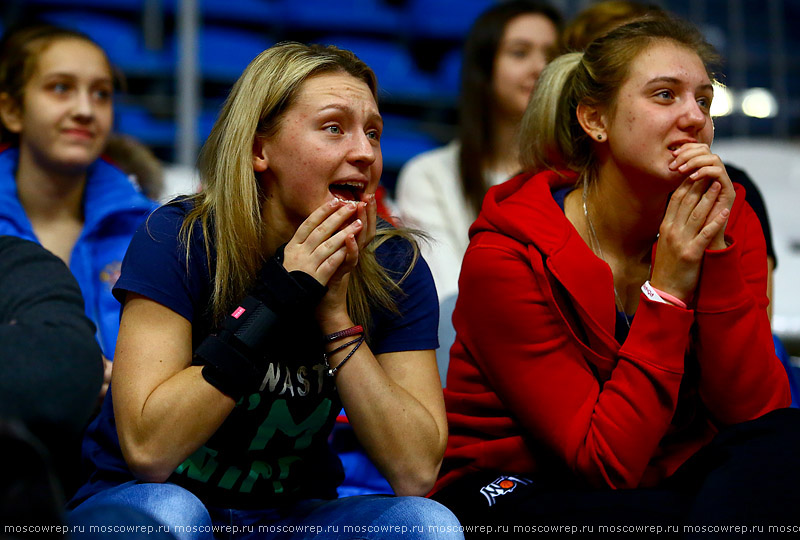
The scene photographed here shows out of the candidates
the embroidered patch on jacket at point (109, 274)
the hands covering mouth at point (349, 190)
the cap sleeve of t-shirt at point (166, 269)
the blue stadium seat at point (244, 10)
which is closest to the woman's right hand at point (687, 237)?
the hands covering mouth at point (349, 190)

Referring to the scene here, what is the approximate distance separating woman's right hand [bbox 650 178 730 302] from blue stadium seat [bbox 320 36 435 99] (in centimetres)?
278

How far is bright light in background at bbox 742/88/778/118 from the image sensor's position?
404 cm

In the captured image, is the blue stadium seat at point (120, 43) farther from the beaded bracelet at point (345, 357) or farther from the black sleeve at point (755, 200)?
the beaded bracelet at point (345, 357)

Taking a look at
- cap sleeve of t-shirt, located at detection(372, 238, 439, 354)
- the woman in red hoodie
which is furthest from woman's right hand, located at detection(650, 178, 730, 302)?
cap sleeve of t-shirt, located at detection(372, 238, 439, 354)

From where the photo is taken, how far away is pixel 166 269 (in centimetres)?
126

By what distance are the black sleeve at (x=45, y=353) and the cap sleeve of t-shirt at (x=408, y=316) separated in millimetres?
461

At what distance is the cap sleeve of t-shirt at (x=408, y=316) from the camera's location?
1.38 meters

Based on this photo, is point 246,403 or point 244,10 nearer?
point 246,403

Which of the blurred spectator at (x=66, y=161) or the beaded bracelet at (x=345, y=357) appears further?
the blurred spectator at (x=66, y=161)

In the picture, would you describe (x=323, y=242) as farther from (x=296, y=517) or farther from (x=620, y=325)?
(x=620, y=325)

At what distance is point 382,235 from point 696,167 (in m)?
0.52

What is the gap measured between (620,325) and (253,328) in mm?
Result: 649

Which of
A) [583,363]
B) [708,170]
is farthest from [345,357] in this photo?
[708,170]

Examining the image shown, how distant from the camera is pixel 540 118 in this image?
169 cm
